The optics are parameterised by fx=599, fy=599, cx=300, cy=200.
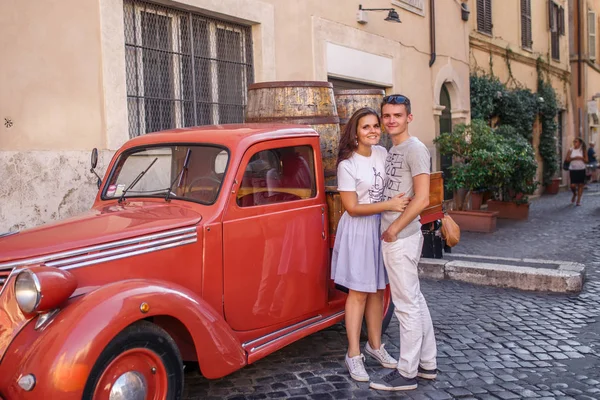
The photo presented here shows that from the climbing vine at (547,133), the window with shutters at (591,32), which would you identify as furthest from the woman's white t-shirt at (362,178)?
the window with shutters at (591,32)

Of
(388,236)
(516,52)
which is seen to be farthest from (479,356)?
(516,52)

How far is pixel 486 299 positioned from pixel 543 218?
639cm

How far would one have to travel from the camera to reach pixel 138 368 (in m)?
2.80

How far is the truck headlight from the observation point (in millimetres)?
2504

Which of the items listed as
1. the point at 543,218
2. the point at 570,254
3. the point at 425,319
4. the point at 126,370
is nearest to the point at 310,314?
the point at 425,319

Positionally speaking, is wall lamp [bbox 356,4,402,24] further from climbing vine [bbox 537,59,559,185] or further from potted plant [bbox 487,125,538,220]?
climbing vine [bbox 537,59,559,185]

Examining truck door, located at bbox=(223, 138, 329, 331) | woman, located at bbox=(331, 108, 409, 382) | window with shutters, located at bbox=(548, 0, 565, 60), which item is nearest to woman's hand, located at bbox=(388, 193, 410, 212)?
woman, located at bbox=(331, 108, 409, 382)

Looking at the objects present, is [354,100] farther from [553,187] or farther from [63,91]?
[553,187]

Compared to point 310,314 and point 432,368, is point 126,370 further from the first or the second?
point 432,368

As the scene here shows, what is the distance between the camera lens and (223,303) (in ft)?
11.0

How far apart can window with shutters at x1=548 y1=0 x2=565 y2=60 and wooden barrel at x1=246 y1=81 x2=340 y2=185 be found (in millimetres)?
15808

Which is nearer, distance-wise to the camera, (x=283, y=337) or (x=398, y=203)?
(x=398, y=203)

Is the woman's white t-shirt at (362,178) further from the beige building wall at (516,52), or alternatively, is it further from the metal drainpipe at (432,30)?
the beige building wall at (516,52)

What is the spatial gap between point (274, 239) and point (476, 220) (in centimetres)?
681
